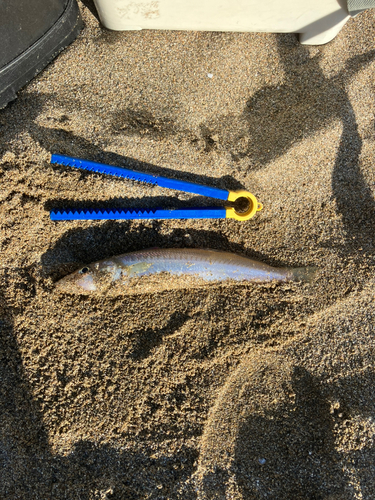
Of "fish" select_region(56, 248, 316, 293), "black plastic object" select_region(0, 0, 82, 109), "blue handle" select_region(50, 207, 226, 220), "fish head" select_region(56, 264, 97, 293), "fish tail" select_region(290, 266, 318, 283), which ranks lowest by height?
"fish tail" select_region(290, 266, 318, 283)

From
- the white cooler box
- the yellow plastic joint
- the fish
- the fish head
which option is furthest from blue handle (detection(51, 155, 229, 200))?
the white cooler box

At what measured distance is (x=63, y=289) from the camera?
2.23 metres

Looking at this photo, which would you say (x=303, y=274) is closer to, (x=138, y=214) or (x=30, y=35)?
(x=138, y=214)

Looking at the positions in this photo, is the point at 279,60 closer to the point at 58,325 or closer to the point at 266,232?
the point at 266,232

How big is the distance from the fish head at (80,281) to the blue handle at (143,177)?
2.25 ft

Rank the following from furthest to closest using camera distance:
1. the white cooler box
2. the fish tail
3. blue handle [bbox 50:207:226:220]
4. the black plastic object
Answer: the fish tail < blue handle [bbox 50:207:226:220] < the white cooler box < the black plastic object

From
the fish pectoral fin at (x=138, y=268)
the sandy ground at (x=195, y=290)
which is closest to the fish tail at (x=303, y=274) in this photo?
the sandy ground at (x=195, y=290)

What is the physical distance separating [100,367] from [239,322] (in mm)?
1033

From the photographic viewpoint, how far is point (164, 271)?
2244 mm

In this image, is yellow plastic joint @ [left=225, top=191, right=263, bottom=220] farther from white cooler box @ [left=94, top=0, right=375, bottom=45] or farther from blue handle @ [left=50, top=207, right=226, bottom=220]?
white cooler box @ [left=94, top=0, right=375, bottom=45]

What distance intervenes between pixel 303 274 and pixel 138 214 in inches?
50.9

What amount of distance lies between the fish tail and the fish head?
1452mm

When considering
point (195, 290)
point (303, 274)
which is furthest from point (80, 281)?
point (303, 274)

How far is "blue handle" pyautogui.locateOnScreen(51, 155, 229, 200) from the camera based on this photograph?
6.89ft
